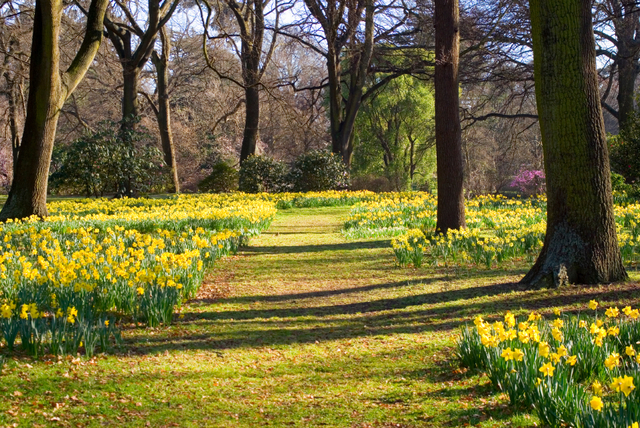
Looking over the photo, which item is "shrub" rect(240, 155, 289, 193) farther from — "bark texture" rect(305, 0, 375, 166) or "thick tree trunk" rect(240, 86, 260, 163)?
"bark texture" rect(305, 0, 375, 166)

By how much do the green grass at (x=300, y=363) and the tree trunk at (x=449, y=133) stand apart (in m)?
2.23

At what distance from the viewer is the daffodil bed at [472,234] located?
7.83m

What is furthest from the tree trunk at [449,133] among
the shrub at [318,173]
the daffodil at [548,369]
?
the shrub at [318,173]

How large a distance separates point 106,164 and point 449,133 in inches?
552

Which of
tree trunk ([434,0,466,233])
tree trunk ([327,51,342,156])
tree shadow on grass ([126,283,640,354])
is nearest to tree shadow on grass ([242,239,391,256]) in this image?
tree trunk ([434,0,466,233])

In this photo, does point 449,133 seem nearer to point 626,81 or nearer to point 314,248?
point 314,248

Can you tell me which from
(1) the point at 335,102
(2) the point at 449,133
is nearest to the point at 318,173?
(1) the point at 335,102

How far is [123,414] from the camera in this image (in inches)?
128

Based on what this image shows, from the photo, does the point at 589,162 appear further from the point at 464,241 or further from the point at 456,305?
the point at 464,241

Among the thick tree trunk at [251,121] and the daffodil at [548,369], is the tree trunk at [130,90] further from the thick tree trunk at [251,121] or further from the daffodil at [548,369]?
the daffodil at [548,369]

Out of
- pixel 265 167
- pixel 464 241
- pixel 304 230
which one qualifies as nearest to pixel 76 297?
pixel 464 241

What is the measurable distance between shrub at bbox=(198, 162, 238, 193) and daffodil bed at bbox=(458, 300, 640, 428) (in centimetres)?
2228

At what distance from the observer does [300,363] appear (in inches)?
170

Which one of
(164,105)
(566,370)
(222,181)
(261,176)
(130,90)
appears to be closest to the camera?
(566,370)
